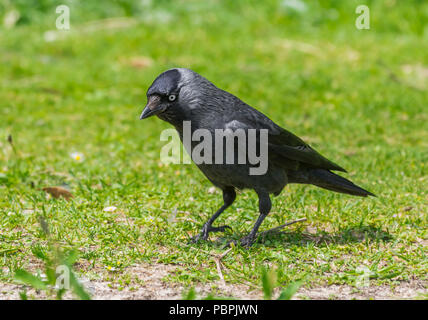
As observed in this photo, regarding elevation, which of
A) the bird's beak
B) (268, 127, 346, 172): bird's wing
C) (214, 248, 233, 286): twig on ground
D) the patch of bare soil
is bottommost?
the patch of bare soil

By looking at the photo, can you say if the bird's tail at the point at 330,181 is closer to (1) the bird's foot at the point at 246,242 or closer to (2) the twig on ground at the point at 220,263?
(1) the bird's foot at the point at 246,242

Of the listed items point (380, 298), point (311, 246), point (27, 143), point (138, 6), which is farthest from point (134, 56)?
point (380, 298)

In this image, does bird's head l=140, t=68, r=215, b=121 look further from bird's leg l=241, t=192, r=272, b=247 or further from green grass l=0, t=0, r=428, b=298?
green grass l=0, t=0, r=428, b=298

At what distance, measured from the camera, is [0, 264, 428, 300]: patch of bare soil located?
3482mm

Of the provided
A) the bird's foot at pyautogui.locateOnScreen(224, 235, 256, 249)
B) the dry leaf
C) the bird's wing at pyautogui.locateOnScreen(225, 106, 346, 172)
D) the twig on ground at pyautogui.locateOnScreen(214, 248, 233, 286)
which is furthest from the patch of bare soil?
the dry leaf

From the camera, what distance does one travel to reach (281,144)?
4516mm

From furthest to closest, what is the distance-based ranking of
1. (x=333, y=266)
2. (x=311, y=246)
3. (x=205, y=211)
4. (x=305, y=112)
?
(x=305, y=112)
(x=205, y=211)
(x=311, y=246)
(x=333, y=266)

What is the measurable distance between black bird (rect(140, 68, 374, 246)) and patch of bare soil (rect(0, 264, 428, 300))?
76 cm

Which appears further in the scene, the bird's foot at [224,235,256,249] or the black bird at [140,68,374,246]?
the bird's foot at [224,235,256,249]

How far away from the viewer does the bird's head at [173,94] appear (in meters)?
4.14

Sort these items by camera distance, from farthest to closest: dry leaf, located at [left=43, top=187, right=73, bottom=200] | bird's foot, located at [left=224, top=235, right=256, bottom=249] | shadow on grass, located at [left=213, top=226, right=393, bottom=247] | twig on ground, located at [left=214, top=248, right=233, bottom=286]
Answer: dry leaf, located at [left=43, top=187, right=73, bottom=200], shadow on grass, located at [left=213, top=226, right=393, bottom=247], bird's foot, located at [left=224, top=235, right=256, bottom=249], twig on ground, located at [left=214, top=248, right=233, bottom=286]

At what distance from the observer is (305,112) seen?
8289 millimetres

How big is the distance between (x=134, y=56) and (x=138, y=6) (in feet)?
7.98
